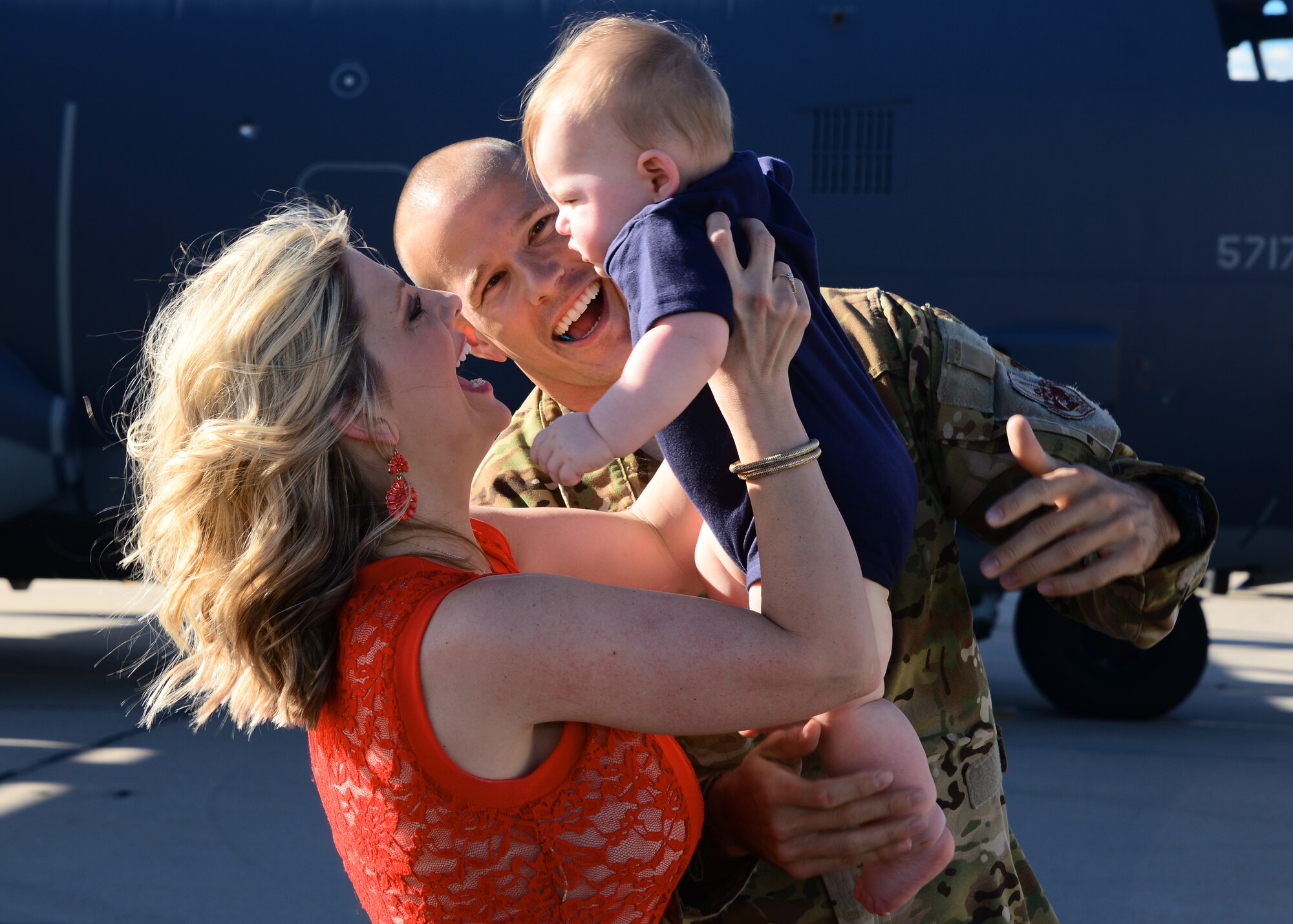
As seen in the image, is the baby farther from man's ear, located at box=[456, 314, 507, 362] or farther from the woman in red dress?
man's ear, located at box=[456, 314, 507, 362]

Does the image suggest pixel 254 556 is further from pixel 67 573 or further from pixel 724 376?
pixel 67 573

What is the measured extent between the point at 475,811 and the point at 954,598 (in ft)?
3.25

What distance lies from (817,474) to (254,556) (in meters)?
0.79

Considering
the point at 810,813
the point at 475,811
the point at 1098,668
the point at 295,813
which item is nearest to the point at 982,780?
the point at 810,813

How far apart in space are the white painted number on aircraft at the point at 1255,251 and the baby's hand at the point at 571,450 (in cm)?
574

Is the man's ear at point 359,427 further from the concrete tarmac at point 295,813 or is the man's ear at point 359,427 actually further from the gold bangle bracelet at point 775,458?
the concrete tarmac at point 295,813

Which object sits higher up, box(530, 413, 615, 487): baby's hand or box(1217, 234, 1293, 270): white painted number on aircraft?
box(1217, 234, 1293, 270): white painted number on aircraft

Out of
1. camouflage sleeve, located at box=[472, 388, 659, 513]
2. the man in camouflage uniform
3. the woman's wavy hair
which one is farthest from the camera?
camouflage sleeve, located at box=[472, 388, 659, 513]

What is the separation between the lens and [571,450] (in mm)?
1607

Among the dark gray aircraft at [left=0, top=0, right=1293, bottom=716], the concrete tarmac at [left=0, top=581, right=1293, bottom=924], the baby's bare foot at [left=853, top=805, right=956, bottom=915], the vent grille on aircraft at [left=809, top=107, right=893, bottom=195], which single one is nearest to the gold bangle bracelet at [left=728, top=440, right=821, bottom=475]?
the baby's bare foot at [left=853, top=805, right=956, bottom=915]

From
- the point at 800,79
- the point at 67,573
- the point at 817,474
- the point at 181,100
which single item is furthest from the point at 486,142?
the point at 67,573

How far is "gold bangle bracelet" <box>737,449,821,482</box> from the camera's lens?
161 cm

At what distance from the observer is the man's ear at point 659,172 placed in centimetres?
188

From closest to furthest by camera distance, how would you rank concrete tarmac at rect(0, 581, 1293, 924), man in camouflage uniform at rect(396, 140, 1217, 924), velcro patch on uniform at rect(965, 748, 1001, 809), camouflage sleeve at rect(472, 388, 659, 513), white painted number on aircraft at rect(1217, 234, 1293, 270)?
man in camouflage uniform at rect(396, 140, 1217, 924)
velcro patch on uniform at rect(965, 748, 1001, 809)
camouflage sleeve at rect(472, 388, 659, 513)
concrete tarmac at rect(0, 581, 1293, 924)
white painted number on aircraft at rect(1217, 234, 1293, 270)
